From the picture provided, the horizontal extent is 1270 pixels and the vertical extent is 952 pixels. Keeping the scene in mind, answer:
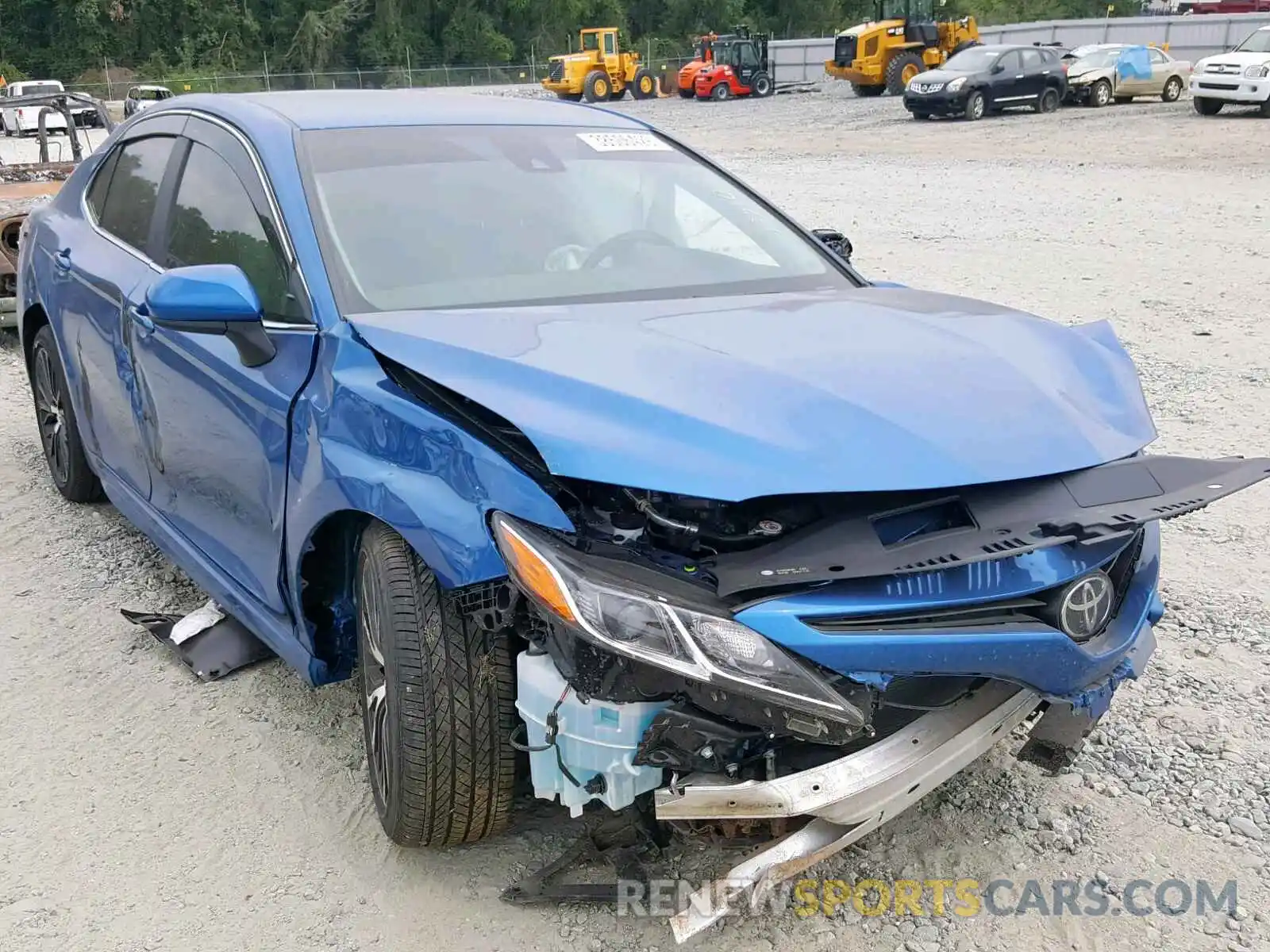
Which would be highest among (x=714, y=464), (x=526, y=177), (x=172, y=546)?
(x=526, y=177)

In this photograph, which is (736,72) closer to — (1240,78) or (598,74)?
(598,74)

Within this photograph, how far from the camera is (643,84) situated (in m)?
40.0

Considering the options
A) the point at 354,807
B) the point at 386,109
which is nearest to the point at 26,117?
the point at 386,109

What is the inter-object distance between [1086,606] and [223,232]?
244 centimetres

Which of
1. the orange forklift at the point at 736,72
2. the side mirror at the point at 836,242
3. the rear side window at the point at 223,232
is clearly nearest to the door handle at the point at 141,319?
the rear side window at the point at 223,232

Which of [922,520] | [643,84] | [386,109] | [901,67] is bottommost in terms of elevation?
[643,84]

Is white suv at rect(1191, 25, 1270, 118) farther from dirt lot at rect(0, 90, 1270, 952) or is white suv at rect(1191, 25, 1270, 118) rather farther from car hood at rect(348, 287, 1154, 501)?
car hood at rect(348, 287, 1154, 501)

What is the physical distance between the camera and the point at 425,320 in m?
2.69

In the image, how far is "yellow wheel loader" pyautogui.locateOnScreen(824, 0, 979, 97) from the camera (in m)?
32.4

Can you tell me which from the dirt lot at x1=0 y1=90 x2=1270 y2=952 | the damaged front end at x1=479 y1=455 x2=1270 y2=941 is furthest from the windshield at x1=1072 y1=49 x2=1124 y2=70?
the damaged front end at x1=479 y1=455 x2=1270 y2=941

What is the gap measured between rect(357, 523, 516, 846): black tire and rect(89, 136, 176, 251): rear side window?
73.8 inches

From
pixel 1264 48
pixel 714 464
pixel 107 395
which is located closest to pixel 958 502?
pixel 714 464

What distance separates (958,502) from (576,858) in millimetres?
1144

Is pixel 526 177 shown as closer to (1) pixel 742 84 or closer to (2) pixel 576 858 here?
(2) pixel 576 858
